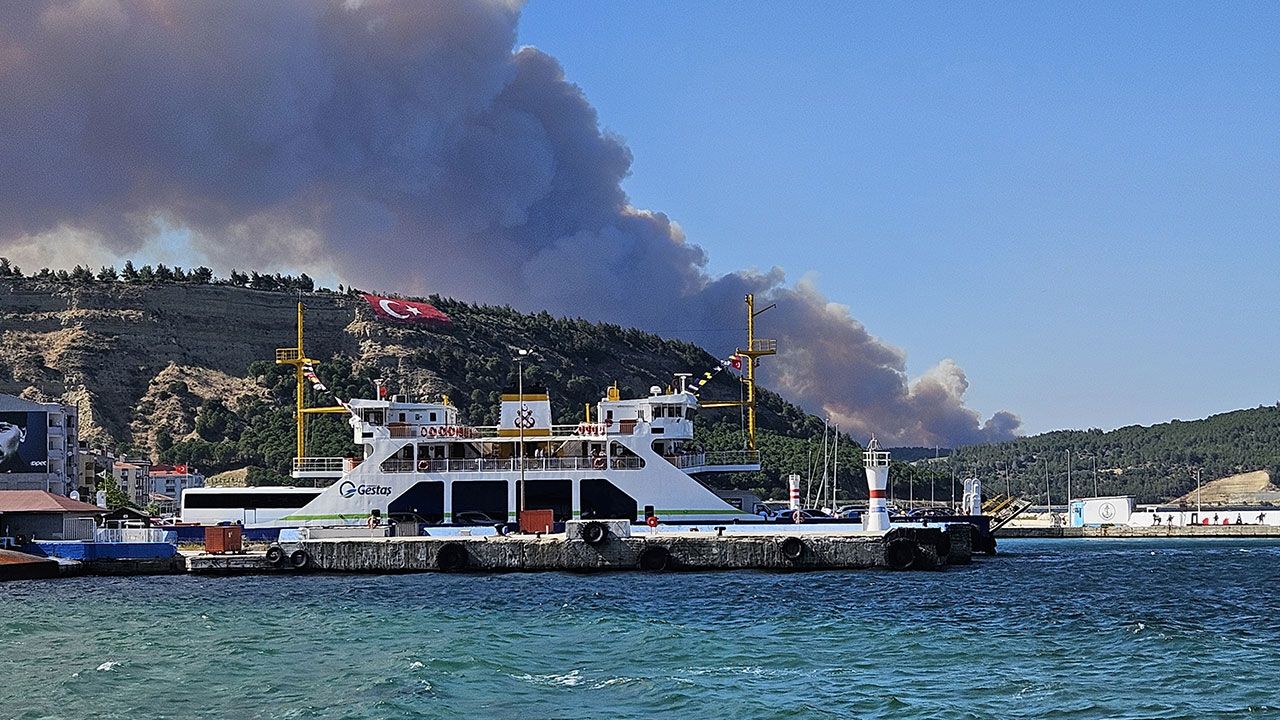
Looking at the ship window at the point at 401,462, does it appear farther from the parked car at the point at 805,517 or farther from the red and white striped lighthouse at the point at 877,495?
the red and white striped lighthouse at the point at 877,495

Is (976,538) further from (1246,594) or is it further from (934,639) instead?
(934,639)

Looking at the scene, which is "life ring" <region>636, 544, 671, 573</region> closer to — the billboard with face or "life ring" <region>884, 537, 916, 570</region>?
"life ring" <region>884, 537, 916, 570</region>

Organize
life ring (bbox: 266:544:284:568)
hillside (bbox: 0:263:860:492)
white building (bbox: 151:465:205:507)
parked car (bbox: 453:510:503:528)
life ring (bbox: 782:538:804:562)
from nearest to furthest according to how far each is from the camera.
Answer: life ring (bbox: 782:538:804:562) < life ring (bbox: 266:544:284:568) < parked car (bbox: 453:510:503:528) < white building (bbox: 151:465:205:507) < hillside (bbox: 0:263:860:492)

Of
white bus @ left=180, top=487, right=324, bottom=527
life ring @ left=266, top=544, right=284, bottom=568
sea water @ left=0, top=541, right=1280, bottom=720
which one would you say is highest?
white bus @ left=180, top=487, right=324, bottom=527

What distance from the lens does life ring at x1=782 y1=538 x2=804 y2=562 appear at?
50.3 meters

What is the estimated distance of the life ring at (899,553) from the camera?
5084cm

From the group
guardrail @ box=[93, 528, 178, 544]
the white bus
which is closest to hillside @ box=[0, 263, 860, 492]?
the white bus

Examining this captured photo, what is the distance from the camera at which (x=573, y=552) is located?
168 feet

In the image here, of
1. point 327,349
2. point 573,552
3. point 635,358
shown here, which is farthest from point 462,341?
point 573,552

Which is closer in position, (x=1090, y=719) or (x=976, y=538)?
(x=1090, y=719)

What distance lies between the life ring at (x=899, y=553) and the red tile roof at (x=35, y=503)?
33072 mm

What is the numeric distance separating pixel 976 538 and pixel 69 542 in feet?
124

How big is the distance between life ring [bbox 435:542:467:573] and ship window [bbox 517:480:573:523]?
345 inches

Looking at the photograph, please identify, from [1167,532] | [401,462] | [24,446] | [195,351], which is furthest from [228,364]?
[401,462]
